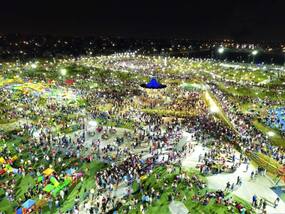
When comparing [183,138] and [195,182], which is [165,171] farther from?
[183,138]

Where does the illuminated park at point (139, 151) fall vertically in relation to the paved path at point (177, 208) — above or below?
below

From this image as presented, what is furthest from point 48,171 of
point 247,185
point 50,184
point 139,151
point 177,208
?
point 247,185

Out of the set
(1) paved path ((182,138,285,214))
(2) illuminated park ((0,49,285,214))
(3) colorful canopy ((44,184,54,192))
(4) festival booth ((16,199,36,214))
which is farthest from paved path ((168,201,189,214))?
(4) festival booth ((16,199,36,214))

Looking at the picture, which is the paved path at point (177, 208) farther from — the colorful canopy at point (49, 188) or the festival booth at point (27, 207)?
the festival booth at point (27, 207)

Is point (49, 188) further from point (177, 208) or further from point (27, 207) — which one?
point (177, 208)

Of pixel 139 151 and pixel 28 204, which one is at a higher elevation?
pixel 28 204

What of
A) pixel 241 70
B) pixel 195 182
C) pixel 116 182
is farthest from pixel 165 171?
pixel 241 70

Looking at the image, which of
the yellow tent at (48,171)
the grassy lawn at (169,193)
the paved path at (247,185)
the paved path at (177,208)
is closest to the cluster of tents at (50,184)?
the yellow tent at (48,171)

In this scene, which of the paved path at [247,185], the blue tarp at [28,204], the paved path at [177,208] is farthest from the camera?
the paved path at [247,185]
